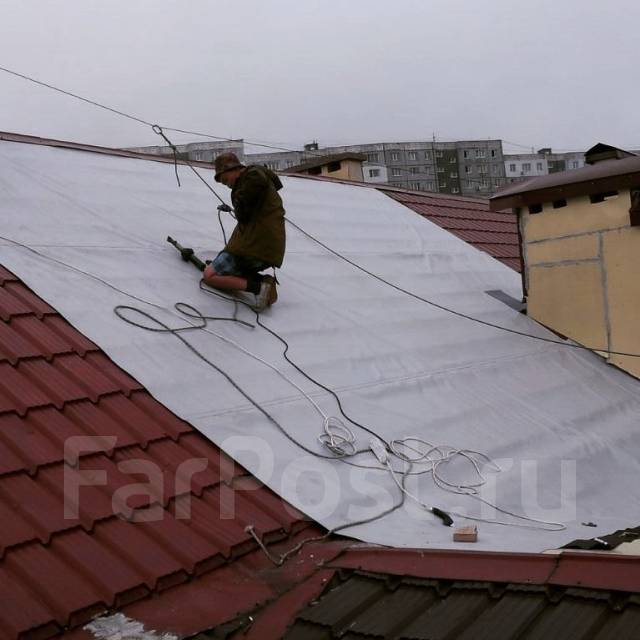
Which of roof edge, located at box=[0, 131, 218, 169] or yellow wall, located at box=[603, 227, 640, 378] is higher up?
roof edge, located at box=[0, 131, 218, 169]

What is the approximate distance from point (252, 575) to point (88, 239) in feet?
9.70

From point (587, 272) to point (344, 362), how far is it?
291 cm

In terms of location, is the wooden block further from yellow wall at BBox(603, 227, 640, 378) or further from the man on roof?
yellow wall at BBox(603, 227, 640, 378)

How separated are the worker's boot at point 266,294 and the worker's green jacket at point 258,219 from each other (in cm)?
15

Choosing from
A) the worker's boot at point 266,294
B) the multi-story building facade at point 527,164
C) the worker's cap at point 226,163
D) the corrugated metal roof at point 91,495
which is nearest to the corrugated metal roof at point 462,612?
the corrugated metal roof at point 91,495

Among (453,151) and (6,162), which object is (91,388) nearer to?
(6,162)

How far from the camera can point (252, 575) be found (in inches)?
111

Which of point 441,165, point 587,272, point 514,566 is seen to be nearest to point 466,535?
point 514,566

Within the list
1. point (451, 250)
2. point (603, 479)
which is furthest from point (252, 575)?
point (451, 250)

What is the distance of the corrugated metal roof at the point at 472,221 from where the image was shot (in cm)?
857

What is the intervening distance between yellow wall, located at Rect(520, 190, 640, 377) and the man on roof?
2.87 m

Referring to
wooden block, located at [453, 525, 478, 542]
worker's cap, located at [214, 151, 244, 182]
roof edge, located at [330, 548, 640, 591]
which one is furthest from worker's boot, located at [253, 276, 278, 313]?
roof edge, located at [330, 548, 640, 591]

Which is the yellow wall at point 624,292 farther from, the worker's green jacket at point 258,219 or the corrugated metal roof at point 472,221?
the worker's green jacket at point 258,219

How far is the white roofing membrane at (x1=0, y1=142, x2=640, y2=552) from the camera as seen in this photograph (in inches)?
143
